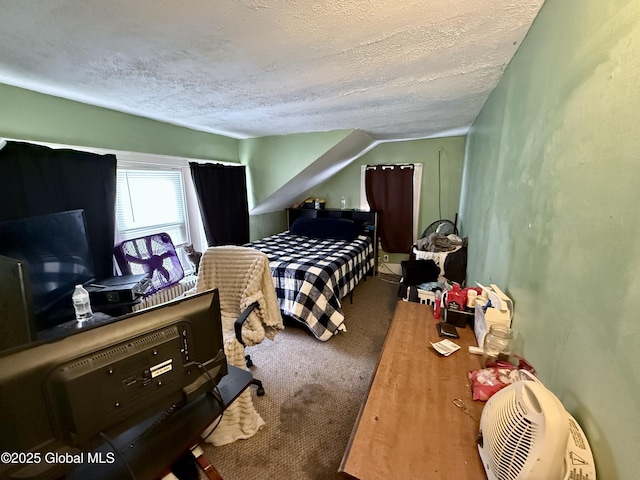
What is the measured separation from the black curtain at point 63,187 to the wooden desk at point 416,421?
8.30 ft

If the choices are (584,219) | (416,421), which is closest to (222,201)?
(416,421)

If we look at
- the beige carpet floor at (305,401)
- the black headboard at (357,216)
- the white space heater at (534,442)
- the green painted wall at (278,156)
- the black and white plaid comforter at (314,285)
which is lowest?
the beige carpet floor at (305,401)

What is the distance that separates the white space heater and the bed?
6.12 feet

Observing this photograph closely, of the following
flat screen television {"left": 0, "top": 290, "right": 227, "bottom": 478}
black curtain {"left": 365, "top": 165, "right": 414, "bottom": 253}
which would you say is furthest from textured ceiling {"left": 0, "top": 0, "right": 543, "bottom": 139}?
black curtain {"left": 365, "top": 165, "right": 414, "bottom": 253}

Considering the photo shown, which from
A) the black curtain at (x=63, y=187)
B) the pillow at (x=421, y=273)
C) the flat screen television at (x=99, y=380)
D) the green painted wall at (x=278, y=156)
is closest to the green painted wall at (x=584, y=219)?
the flat screen television at (x=99, y=380)

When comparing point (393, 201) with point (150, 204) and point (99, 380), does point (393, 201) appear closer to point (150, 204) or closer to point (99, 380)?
point (150, 204)

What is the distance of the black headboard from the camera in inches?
164

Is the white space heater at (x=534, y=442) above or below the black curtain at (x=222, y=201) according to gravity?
below

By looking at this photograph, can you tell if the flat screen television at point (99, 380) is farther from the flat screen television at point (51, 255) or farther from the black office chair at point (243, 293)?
the flat screen television at point (51, 255)

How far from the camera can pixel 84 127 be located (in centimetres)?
213

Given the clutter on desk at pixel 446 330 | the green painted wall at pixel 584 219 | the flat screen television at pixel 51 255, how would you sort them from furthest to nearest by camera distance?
1. the flat screen television at pixel 51 255
2. the clutter on desk at pixel 446 330
3. the green painted wall at pixel 584 219

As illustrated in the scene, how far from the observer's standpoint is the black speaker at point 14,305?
656mm

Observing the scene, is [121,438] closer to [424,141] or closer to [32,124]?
[32,124]

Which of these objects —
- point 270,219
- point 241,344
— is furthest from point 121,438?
point 270,219
